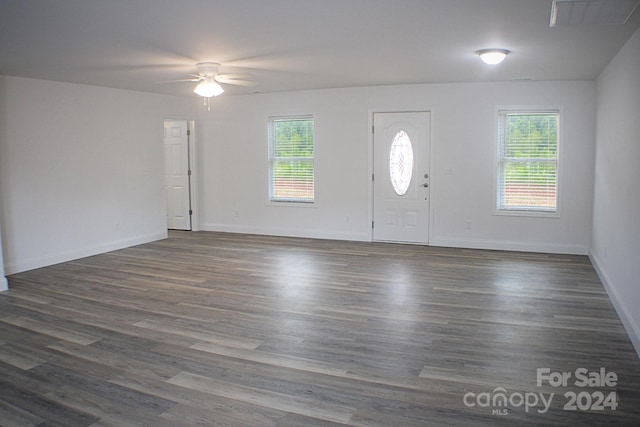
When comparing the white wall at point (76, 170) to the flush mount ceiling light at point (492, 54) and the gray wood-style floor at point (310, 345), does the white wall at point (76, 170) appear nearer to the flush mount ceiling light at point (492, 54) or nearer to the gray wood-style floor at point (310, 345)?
the gray wood-style floor at point (310, 345)

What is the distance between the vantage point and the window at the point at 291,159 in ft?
27.3

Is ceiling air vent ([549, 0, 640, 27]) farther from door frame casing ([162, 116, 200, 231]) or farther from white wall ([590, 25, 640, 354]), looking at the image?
door frame casing ([162, 116, 200, 231])

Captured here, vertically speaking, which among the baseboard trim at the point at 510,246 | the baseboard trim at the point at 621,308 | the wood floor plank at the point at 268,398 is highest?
the baseboard trim at the point at 510,246

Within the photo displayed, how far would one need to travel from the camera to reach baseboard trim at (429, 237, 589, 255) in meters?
6.88

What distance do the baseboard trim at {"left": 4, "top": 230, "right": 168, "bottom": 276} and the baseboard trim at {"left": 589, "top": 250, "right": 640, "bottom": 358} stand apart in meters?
6.43

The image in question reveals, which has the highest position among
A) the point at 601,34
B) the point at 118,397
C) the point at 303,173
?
the point at 601,34

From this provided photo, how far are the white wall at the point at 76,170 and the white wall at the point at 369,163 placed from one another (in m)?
1.11

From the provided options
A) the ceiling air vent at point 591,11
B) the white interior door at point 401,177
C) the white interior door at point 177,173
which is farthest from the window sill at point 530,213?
the white interior door at point 177,173

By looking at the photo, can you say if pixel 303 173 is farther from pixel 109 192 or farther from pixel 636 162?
pixel 636 162

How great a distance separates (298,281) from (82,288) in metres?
2.33

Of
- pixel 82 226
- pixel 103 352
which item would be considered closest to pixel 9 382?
pixel 103 352

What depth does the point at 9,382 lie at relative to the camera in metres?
3.18

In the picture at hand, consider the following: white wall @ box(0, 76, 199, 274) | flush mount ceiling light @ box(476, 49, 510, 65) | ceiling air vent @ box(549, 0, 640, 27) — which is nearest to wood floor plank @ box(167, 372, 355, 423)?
ceiling air vent @ box(549, 0, 640, 27)

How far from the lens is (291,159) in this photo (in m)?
8.42
